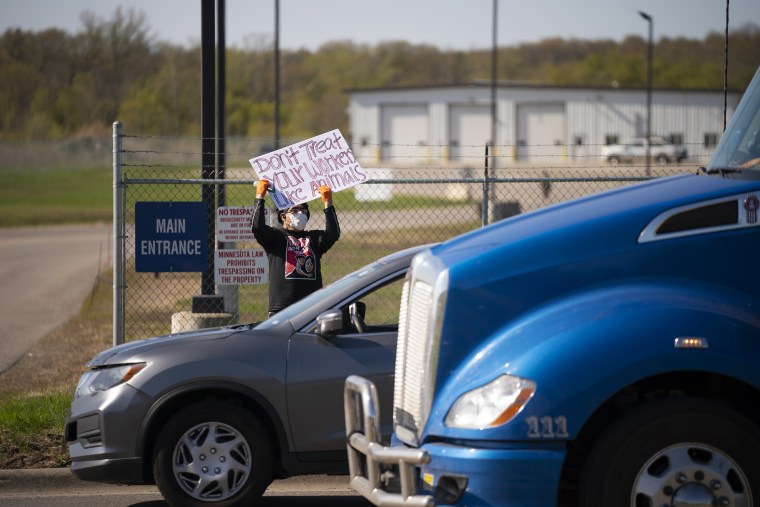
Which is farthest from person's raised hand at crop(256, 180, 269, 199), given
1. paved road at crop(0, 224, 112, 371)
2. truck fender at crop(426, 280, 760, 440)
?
paved road at crop(0, 224, 112, 371)

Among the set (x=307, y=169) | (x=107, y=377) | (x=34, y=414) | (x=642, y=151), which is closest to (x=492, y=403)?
(x=107, y=377)

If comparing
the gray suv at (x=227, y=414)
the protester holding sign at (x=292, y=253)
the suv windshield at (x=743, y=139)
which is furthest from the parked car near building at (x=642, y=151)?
the suv windshield at (x=743, y=139)

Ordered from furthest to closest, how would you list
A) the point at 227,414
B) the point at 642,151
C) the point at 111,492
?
the point at 642,151 < the point at 111,492 < the point at 227,414

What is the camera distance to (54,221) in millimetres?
40062

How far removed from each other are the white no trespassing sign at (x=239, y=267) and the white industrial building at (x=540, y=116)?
69.4 meters

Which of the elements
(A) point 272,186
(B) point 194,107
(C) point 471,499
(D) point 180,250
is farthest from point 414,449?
(B) point 194,107

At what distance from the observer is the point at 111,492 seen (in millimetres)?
7875

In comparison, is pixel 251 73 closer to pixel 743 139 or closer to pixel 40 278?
pixel 40 278

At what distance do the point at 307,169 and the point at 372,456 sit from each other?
516 centimetres

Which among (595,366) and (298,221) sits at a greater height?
(298,221)

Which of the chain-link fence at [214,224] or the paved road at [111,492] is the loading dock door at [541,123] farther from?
the paved road at [111,492]

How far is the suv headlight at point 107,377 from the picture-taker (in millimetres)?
6703

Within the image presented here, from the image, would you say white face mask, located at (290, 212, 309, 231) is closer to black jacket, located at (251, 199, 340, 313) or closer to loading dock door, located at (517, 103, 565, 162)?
black jacket, located at (251, 199, 340, 313)

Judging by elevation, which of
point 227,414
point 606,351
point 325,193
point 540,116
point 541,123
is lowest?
point 227,414
